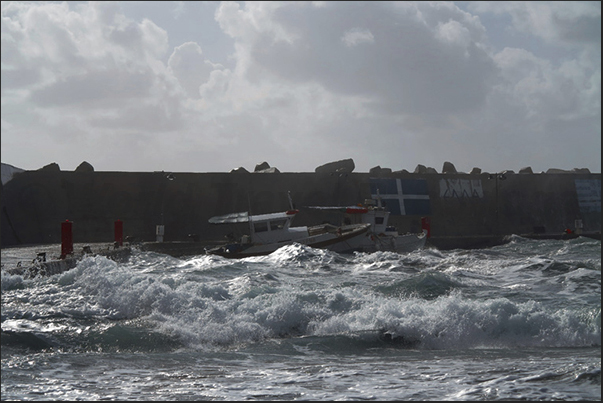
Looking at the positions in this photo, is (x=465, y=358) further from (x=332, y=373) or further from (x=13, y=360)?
(x=13, y=360)

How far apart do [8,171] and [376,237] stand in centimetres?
1934

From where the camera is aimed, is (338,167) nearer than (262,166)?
Yes

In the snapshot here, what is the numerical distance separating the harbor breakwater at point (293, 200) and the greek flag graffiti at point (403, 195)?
6cm

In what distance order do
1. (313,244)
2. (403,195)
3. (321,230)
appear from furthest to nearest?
(403,195) → (321,230) → (313,244)

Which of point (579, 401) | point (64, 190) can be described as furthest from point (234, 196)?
point (579, 401)

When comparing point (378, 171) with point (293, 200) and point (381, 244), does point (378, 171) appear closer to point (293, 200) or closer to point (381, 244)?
point (293, 200)

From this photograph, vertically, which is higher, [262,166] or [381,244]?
[262,166]

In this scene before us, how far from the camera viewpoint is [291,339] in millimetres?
10688

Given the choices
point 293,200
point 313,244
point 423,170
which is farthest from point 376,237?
point 423,170

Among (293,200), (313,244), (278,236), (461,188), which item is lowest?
(313,244)

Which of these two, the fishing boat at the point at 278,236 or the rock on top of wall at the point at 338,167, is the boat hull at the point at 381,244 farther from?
the rock on top of wall at the point at 338,167

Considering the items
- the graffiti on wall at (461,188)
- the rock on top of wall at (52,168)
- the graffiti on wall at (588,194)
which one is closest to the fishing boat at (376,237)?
the graffiti on wall at (461,188)

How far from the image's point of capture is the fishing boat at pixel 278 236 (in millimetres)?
24953

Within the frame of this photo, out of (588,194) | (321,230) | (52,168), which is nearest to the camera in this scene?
(321,230)
